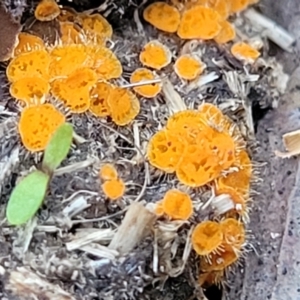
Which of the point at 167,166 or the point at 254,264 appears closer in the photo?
the point at 167,166

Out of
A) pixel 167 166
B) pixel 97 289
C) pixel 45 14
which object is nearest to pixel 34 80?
pixel 45 14

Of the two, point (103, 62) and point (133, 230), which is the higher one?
point (103, 62)

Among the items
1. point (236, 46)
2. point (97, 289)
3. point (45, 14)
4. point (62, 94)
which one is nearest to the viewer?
point (97, 289)

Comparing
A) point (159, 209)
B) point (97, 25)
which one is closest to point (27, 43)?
point (97, 25)

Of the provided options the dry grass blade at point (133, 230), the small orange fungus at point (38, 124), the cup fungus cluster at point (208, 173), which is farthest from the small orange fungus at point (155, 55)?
the dry grass blade at point (133, 230)

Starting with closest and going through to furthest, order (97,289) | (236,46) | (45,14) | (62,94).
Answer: (97,289) < (62,94) < (45,14) < (236,46)

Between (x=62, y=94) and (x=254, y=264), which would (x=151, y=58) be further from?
(x=254, y=264)

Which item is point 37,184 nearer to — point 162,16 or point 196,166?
point 196,166
